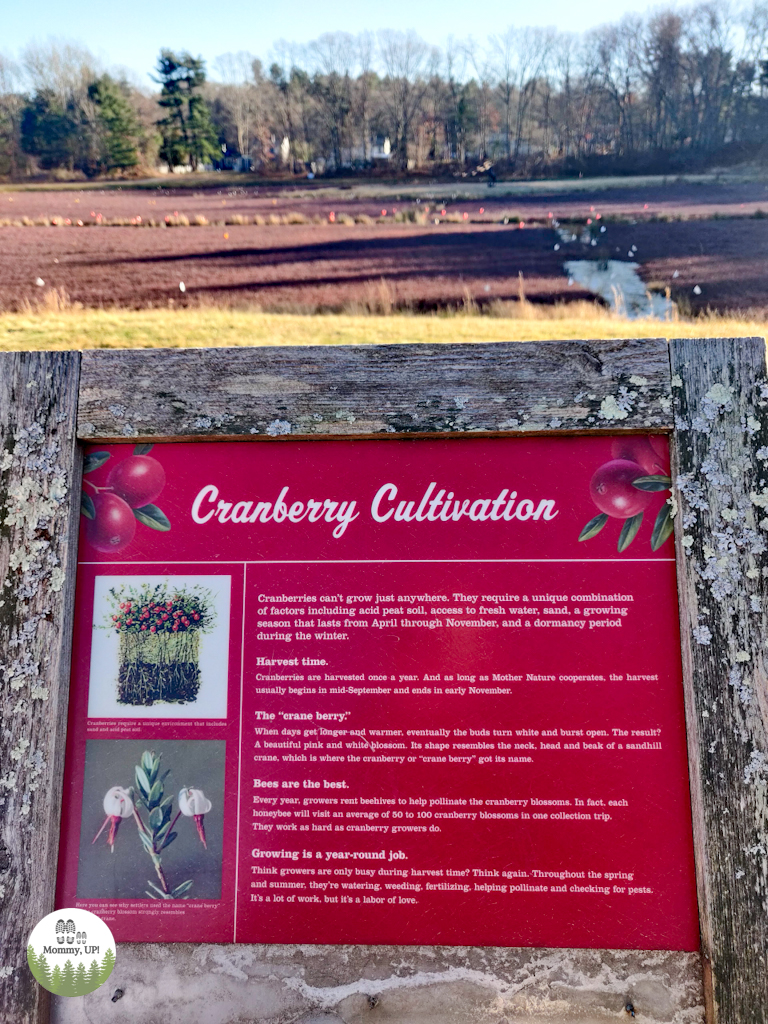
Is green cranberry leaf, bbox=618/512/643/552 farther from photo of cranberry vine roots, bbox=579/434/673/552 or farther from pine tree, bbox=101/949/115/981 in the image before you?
pine tree, bbox=101/949/115/981

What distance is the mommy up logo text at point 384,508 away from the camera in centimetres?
139

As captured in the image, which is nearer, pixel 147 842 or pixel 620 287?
→ pixel 147 842

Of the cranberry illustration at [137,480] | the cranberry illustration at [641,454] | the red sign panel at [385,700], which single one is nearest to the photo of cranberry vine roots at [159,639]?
the red sign panel at [385,700]

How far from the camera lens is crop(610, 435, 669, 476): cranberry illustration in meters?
1.40

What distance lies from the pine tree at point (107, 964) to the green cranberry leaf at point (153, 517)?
92 centimetres

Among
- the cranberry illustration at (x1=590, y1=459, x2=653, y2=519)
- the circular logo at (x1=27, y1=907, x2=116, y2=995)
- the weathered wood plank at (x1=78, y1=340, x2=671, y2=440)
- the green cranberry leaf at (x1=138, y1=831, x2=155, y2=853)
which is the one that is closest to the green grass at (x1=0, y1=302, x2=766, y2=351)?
the weathered wood plank at (x1=78, y1=340, x2=671, y2=440)

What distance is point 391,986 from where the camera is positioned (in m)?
1.23

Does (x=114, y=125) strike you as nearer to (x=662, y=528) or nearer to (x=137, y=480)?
(x=137, y=480)

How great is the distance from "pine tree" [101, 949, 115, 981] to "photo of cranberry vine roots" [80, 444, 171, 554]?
87cm

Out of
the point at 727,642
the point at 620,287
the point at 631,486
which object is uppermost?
the point at 620,287

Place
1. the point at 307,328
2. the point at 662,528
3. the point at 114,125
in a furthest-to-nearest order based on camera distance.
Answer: the point at 114,125 → the point at 307,328 → the point at 662,528

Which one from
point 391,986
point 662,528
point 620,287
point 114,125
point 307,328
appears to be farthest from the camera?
point 114,125

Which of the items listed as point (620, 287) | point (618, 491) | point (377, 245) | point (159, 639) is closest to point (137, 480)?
point (159, 639)

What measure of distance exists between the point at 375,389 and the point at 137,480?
63 centimetres
